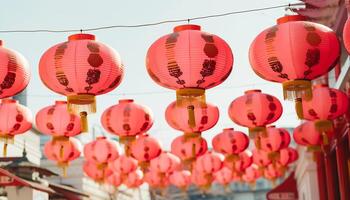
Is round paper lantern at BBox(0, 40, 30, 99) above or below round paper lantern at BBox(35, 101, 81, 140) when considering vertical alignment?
above

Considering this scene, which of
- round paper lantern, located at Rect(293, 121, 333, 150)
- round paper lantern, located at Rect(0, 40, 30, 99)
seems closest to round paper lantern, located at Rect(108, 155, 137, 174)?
round paper lantern, located at Rect(293, 121, 333, 150)

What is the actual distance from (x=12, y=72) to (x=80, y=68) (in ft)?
3.42

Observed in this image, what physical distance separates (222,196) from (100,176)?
41.1m

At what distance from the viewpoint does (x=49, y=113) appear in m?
12.0

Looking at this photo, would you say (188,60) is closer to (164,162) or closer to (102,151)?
(102,151)

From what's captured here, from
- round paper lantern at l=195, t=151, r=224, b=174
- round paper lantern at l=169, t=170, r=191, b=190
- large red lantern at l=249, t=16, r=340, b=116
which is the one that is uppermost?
large red lantern at l=249, t=16, r=340, b=116

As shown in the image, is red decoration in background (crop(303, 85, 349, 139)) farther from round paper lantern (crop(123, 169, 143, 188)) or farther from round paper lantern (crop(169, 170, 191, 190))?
round paper lantern (crop(123, 169, 143, 188))

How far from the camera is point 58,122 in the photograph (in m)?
11.9

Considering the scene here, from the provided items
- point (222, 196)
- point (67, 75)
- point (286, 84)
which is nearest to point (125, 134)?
point (67, 75)

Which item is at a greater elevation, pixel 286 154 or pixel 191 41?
pixel 191 41

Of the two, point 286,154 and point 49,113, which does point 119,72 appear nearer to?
point 49,113

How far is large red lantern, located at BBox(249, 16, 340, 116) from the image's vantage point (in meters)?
7.82

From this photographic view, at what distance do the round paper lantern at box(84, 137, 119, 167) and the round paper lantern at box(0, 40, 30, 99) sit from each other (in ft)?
19.7

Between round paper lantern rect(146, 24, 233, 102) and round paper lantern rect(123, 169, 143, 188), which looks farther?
round paper lantern rect(123, 169, 143, 188)
